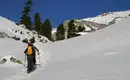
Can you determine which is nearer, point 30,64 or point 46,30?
point 30,64

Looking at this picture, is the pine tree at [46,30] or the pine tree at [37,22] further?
the pine tree at [37,22]

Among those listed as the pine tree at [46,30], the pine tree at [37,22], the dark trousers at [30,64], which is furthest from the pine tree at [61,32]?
the dark trousers at [30,64]

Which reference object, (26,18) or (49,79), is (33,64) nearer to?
(49,79)

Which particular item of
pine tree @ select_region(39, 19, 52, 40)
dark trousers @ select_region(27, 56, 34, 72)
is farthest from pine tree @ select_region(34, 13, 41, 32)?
dark trousers @ select_region(27, 56, 34, 72)

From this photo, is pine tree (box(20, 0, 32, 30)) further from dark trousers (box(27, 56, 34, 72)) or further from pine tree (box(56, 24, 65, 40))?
dark trousers (box(27, 56, 34, 72))

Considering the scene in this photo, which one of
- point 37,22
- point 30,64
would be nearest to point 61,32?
point 37,22

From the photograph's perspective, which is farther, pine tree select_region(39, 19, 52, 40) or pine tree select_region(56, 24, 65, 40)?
pine tree select_region(56, 24, 65, 40)

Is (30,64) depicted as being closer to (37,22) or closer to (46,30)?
(46,30)

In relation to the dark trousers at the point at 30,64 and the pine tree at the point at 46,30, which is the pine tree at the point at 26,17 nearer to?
the pine tree at the point at 46,30

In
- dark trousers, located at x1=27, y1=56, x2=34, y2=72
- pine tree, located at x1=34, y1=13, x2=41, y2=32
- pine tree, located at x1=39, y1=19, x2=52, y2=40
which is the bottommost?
dark trousers, located at x1=27, y1=56, x2=34, y2=72

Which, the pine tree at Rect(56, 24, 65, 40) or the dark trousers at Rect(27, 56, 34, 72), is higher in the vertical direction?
the pine tree at Rect(56, 24, 65, 40)

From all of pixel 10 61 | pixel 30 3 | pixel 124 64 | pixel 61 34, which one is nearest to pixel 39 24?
pixel 61 34

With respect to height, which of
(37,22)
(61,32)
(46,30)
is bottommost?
(46,30)

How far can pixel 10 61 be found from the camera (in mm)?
22828
